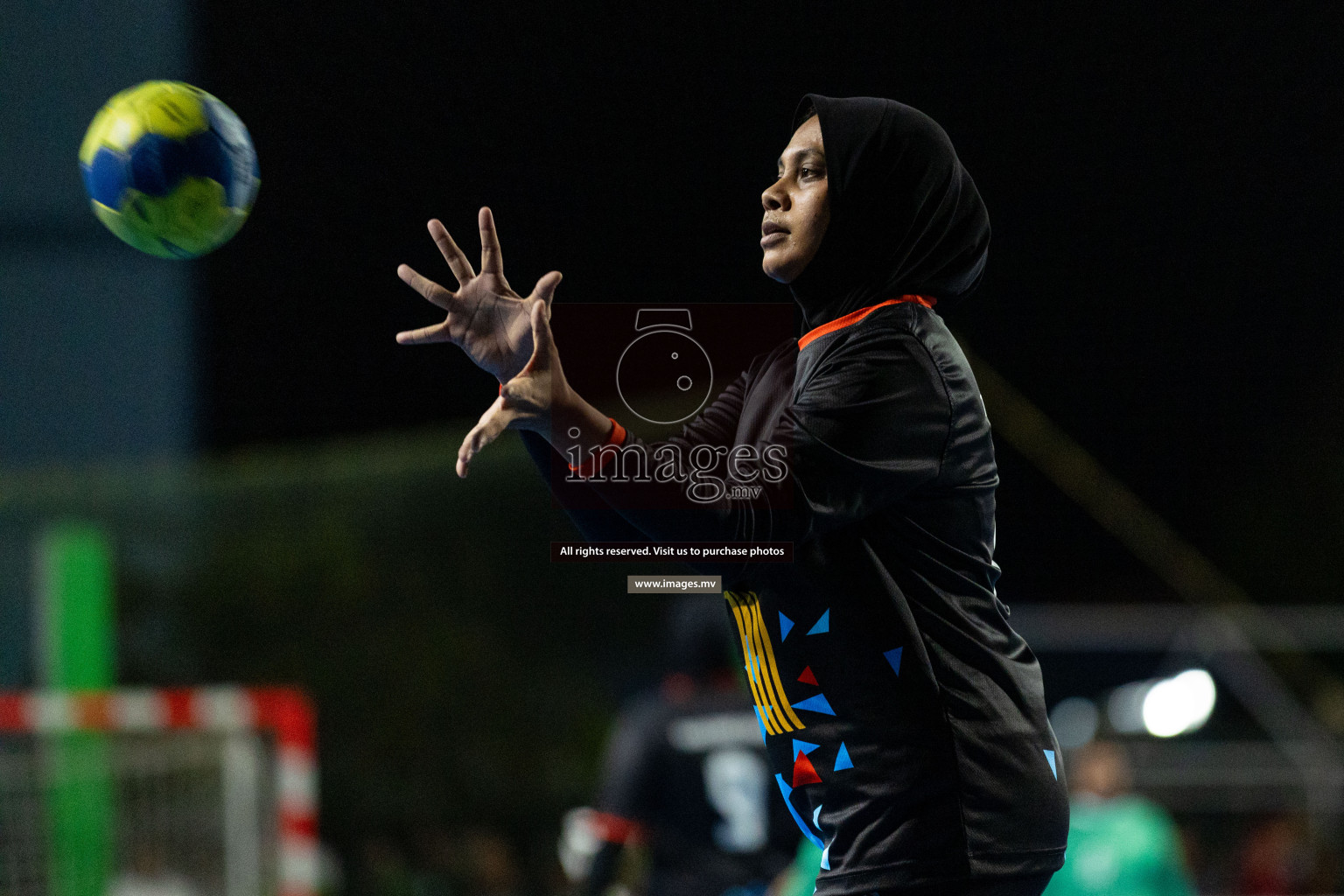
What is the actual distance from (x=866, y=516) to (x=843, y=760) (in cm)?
34

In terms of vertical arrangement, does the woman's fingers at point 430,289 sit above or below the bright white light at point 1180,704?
above

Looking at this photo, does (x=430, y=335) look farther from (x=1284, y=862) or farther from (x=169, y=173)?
(x=1284, y=862)

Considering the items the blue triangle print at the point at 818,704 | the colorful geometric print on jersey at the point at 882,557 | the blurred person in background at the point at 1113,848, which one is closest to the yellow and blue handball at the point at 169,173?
the colorful geometric print on jersey at the point at 882,557

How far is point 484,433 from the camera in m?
1.90

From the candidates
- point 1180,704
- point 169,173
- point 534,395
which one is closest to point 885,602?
point 534,395

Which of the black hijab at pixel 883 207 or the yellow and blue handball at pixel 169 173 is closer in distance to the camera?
the black hijab at pixel 883 207

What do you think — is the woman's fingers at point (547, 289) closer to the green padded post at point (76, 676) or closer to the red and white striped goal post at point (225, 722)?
the red and white striped goal post at point (225, 722)

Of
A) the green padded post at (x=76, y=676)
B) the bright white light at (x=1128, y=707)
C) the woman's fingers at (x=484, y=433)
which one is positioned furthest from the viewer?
the bright white light at (x=1128, y=707)

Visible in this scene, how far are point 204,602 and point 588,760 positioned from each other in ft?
6.60

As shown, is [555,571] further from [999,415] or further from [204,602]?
[999,415]

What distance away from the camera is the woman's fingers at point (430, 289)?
208 centimetres

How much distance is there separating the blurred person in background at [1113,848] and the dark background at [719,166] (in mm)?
2421

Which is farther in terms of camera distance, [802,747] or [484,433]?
[802,747]

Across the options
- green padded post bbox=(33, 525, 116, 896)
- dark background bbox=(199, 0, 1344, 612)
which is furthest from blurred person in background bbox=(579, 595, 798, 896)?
green padded post bbox=(33, 525, 116, 896)
